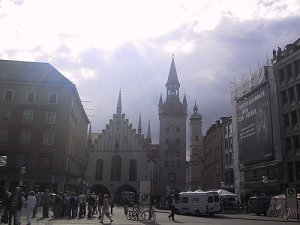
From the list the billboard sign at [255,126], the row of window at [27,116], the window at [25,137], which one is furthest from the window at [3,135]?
the billboard sign at [255,126]

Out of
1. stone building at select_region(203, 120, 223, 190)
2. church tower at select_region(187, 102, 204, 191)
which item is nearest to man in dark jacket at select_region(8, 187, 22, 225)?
stone building at select_region(203, 120, 223, 190)

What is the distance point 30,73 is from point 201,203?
32106mm

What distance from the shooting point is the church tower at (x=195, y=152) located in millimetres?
130375

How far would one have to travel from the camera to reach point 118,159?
316 feet

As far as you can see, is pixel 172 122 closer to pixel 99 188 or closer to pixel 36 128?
pixel 99 188

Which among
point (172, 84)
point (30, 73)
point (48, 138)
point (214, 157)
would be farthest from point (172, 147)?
point (48, 138)

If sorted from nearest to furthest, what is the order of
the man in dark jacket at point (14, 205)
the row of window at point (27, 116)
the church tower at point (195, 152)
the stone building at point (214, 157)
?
the man in dark jacket at point (14, 205) < the row of window at point (27, 116) < the stone building at point (214, 157) < the church tower at point (195, 152)

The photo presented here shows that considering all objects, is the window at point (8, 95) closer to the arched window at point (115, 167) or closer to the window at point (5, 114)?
the window at point (5, 114)

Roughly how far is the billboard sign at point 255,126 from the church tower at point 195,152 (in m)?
78.3

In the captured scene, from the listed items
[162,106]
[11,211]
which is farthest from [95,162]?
[11,211]

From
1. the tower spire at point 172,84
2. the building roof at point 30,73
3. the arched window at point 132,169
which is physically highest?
the tower spire at point 172,84

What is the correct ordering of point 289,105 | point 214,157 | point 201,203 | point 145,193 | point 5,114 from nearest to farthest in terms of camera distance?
point 145,193 → point 201,203 → point 289,105 → point 5,114 → point 214,157

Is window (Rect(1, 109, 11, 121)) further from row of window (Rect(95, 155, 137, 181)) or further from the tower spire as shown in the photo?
the tower spire

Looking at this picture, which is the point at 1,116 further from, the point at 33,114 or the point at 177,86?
the point at 177,86
